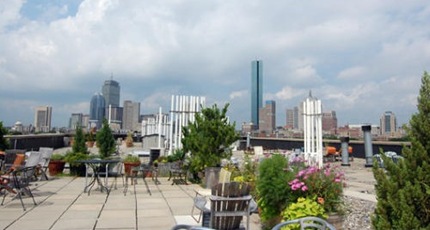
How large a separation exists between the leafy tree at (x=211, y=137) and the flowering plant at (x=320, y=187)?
5.29 meters

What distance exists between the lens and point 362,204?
6.16 meters

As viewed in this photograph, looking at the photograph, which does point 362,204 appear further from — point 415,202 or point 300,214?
point 415,202

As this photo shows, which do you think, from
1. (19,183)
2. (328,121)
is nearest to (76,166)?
(19,183)

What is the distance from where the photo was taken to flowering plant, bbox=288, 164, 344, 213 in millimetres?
4488

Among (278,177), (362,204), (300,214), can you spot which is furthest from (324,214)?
(362,204)

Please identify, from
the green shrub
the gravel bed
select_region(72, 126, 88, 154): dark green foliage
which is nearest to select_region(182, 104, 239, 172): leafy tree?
the gravel bed

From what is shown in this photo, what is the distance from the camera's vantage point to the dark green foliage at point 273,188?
15.1ft

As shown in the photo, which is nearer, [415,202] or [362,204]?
[415,202]

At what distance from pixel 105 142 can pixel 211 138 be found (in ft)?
18.0

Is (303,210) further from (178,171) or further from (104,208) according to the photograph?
(178,171)

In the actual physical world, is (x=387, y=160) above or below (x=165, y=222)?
above

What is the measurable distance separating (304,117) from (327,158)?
20.3 feet

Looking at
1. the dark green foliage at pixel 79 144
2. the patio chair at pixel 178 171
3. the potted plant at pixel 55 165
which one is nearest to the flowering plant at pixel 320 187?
the patio chair at pixel 178 171

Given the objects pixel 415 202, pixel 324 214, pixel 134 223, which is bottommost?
pixel 134 223
